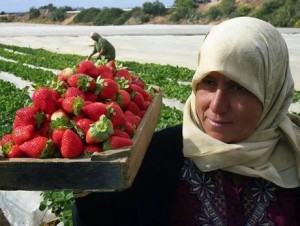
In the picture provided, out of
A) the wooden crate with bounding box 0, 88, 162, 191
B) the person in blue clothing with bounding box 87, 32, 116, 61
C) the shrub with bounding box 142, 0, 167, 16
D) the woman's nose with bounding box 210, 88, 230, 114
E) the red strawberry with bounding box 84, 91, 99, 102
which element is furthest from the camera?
the shrub with bounding box 142, 0, 167, 16

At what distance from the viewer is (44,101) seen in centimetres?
194

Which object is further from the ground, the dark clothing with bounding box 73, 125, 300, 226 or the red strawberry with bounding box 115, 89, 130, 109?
the red strawberry with bounding box 115, 89, 130, 109

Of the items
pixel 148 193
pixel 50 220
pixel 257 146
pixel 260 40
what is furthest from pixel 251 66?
pixel 50 220

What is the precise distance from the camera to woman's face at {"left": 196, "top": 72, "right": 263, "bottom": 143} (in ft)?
6.37

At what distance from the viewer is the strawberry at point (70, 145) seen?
5.54ft

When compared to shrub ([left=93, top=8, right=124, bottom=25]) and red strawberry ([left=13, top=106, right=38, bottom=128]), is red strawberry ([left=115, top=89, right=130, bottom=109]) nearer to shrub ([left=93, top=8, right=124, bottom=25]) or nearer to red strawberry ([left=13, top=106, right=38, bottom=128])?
red strawberry ([left=13, top=106, right=38, bottom=128])

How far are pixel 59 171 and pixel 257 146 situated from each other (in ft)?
2.76

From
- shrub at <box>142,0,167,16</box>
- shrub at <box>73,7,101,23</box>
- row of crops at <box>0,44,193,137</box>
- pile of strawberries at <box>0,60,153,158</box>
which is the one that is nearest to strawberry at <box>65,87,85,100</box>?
pile of strawberries at <box>0,60,153,158</box>

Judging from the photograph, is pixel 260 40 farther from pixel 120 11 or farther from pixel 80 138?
pixel 120 11

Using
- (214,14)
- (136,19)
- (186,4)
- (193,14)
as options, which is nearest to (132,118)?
(214,14)

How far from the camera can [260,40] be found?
1.95 m

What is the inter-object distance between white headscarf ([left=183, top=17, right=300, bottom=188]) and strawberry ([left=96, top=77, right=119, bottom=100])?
316mm

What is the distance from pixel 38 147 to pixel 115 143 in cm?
26

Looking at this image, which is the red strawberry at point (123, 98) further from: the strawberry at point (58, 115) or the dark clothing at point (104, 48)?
the dark clothing at point (104, 48)
